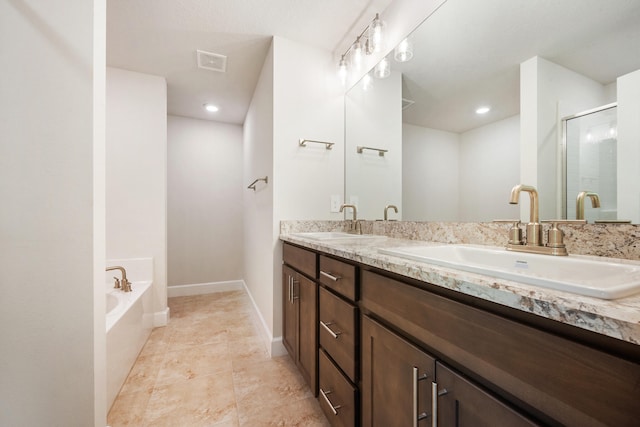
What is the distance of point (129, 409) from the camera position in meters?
1.29

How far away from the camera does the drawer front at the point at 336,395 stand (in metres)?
0.90

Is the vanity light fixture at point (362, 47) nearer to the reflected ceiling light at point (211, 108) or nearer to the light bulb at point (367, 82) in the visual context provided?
the light bulb at point (367, 82)

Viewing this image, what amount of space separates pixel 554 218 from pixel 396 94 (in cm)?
109

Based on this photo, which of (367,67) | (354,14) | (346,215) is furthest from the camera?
(346,215)

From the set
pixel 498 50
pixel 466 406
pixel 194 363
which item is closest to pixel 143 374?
pixel 194 363

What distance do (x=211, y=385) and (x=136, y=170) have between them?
1919mm

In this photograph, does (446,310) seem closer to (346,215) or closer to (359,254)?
(359,254)

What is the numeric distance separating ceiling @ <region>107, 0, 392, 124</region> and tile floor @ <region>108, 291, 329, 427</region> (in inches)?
90.7

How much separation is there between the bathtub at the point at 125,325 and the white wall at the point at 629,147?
85.3 inches

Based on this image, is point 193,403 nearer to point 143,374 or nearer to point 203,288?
point 143,374

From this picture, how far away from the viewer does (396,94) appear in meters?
1.55

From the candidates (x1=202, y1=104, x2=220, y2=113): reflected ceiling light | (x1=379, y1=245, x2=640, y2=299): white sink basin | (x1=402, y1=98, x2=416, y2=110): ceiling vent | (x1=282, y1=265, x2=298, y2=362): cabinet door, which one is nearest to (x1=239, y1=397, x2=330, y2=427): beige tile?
(x1=282, y1=265, x2=298, y2=362): cabinet door

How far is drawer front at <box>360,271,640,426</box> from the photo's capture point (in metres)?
0.32

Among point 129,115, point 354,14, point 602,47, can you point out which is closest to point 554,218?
point 602,47
